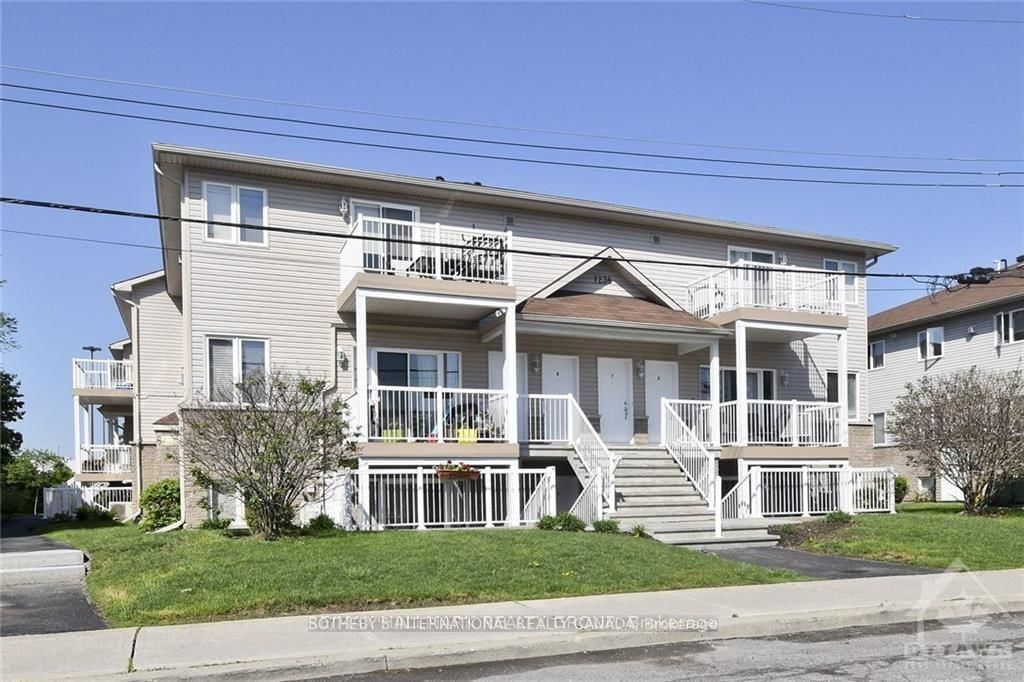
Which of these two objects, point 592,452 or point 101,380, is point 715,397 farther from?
point 101,380

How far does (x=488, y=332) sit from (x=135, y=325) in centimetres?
1023

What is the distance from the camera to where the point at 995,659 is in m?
7.83

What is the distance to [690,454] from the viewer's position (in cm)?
1870

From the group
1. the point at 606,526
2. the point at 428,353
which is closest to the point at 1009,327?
the point at 428,353

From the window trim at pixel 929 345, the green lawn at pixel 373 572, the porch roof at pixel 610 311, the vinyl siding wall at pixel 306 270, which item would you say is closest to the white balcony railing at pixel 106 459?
the vinyl siding wall at pixel 306 270

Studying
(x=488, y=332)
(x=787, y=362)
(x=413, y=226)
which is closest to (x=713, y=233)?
(x=787, y=362)

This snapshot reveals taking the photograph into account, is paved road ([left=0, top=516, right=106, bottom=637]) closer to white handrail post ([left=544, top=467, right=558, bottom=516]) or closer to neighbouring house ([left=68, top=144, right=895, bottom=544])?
neighbouring house ([left=68, top=144, right=895, bottom=544])

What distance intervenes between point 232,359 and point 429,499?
4.92 metres

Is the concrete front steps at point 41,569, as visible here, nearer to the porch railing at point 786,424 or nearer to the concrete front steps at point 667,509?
the concrete front steps at point 667,509

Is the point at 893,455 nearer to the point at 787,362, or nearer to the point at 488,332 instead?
the point at 787,362

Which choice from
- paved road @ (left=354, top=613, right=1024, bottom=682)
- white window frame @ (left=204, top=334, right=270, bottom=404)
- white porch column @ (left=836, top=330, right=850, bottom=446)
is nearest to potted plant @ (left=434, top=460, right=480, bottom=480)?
white window frame @ (left=204, top=334, right=270, bottom=404)

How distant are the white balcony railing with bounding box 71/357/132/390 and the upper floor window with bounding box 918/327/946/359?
93.4 ft

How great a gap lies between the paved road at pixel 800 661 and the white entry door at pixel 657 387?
1293 cm

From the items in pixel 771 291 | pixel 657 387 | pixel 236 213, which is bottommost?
pixel 657 387
